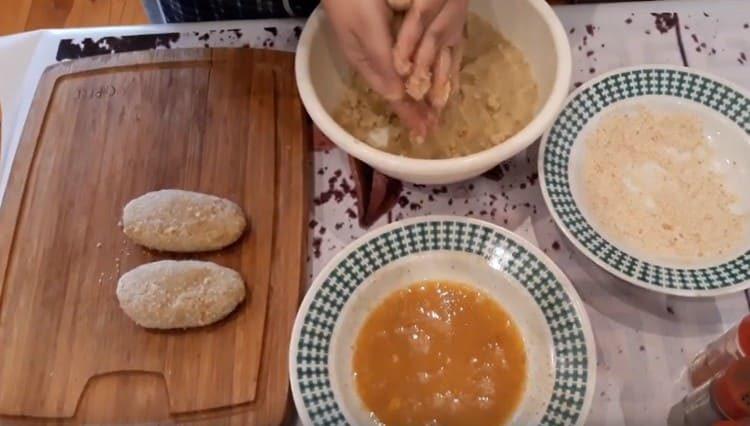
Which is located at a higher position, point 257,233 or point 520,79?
point 520,79

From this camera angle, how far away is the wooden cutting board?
0.80 m

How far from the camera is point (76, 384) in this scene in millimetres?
803

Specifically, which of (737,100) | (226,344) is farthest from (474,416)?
(737,100)

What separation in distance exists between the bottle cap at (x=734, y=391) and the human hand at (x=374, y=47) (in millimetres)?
435

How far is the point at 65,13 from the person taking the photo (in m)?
1.80

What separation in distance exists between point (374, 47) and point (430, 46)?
2.5 inches

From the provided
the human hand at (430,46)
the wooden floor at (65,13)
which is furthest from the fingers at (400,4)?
the wooden floor at (65,13)

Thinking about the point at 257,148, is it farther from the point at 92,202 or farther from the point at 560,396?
the point at 560,396

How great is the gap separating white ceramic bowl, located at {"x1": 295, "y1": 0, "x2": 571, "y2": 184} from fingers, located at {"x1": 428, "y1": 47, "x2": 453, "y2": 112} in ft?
0.25

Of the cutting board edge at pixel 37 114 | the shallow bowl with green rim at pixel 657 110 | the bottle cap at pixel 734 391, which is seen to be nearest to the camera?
the bottle cap at pixel 734 391

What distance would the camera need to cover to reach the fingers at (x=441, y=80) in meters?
0.79

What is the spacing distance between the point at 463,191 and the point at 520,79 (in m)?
0.17

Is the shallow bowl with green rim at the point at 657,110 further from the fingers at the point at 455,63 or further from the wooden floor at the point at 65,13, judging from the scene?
the wooden floor at the point at 65,13

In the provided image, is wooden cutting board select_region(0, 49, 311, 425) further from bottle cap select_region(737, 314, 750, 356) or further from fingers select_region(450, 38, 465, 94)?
bottle cap select_region(737, 314, 750, 356)
